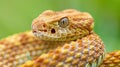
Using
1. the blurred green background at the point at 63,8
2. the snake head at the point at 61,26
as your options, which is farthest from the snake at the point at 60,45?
the blurred green background at the point at 63,8

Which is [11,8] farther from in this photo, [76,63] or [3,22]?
[76,63]

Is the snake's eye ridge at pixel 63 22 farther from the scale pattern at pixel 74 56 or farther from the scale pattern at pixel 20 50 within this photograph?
the scale pattern at pixel 20 50

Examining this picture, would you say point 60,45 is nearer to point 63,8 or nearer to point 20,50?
point 20,50

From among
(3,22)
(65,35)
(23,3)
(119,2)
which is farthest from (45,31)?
(23,3)

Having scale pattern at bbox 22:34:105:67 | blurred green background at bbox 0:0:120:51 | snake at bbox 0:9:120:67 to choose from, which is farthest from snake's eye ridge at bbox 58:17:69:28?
blurred green background at bbox 0:0:120:51

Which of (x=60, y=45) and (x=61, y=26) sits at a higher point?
(x=61, y=26)

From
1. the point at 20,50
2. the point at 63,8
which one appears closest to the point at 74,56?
the point at 20,50
